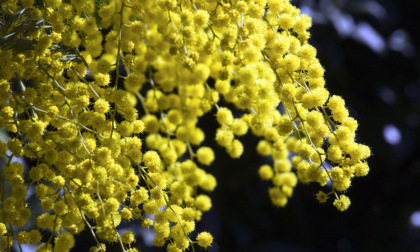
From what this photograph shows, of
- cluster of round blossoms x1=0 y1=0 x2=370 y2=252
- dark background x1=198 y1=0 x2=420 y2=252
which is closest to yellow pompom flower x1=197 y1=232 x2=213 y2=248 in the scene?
cluster of round blossoms x1=0 y1=0 x2=370 y2=252

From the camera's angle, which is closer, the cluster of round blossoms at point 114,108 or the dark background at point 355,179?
the cluster of round blossoms at point 114,108

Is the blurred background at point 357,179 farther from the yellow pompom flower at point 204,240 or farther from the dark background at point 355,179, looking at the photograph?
the yellow pompom flower at point 204,240

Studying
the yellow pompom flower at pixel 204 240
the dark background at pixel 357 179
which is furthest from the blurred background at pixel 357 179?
the yellow pompom flower at pixel 204 240

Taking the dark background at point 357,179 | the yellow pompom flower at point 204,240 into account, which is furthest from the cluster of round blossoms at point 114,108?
the dark background at point 357,179

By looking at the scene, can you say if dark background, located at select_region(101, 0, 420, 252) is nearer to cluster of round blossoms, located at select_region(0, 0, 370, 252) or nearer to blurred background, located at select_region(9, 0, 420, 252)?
blurred background, located at select_region(9, 0, 420, 252)

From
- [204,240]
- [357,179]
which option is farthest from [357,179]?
[204,240]

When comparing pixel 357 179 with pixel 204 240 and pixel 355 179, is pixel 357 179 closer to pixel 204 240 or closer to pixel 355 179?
pixel 355 179

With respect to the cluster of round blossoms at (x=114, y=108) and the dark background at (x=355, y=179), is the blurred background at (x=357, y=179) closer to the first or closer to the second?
the dark background at (x=355, y=179)

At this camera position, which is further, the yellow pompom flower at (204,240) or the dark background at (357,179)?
the dark background at (357,179)

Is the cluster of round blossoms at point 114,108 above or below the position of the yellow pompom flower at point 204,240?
above
